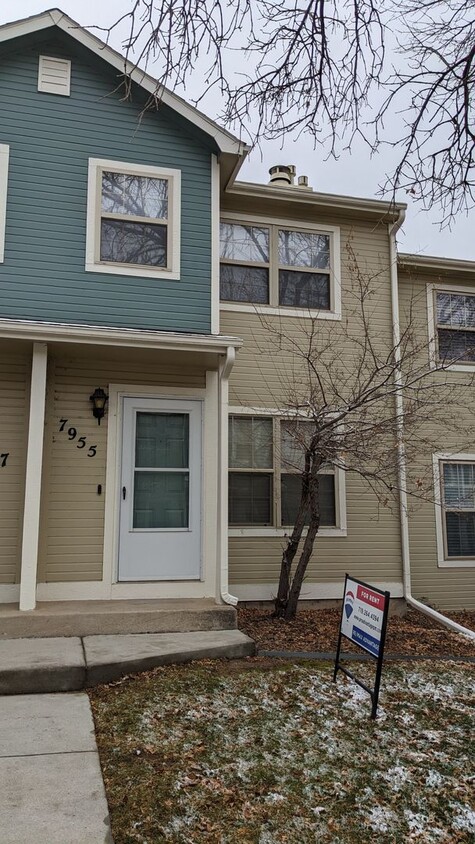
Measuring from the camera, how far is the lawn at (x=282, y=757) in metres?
2.86

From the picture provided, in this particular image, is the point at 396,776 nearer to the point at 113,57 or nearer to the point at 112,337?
the point at 112,337

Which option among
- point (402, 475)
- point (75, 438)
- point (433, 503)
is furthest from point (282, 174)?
point (75, 438)

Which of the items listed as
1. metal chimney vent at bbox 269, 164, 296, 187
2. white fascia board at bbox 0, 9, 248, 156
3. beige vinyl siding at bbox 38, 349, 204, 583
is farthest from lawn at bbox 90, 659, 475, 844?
metal chimney vent at bbox 269, 164, 296, 187

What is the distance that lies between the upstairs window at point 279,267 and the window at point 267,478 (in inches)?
67.0

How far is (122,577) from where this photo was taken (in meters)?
6.29

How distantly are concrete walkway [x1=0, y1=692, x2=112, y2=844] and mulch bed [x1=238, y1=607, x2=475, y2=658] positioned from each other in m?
2.14

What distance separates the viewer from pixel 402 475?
8.26 meters

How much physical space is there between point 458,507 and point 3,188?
285 inches

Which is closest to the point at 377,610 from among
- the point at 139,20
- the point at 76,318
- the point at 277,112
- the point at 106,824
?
the point at 106,824

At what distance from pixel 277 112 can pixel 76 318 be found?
3300mm

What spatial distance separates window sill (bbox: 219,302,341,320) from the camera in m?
8.05

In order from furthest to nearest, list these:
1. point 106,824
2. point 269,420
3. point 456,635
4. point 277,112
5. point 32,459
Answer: point 269,420 < point 456,635 < point 32,459 < point 277,112 < point 106,824

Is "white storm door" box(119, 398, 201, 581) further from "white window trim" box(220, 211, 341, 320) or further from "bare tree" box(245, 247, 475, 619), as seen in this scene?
"white window trim" box(220, 211, 341, 320)

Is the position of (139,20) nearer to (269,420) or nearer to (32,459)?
(32,459)
